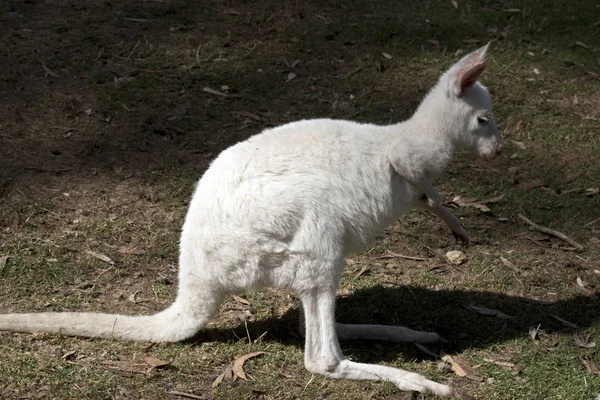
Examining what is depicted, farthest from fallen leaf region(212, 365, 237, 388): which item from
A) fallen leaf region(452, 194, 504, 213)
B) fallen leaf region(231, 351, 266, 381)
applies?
fallen leaf region(452, 194, 504, 213)

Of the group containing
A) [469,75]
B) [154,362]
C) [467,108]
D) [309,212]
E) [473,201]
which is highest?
[469,75]

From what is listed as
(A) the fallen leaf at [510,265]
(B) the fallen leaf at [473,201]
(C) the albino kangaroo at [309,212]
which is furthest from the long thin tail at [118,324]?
(B) the fallen leaf at [473,201]

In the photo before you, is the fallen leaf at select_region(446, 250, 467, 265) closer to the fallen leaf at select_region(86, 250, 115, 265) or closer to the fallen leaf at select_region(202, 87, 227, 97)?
the fallen leaf at select_region(86, 250, 115, 265)

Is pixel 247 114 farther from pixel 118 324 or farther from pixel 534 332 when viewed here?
pixel 534 332

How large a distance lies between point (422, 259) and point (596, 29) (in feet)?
11.3

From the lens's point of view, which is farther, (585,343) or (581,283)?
(581,283)

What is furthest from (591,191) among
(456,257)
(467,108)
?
(467,108)

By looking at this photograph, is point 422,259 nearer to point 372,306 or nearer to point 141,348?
point 372,306

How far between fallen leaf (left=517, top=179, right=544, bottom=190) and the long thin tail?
237 centimetres

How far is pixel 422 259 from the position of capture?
4.27m

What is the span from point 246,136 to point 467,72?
85.5 inches

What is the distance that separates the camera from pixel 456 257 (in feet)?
14.0

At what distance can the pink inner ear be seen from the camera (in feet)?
10.8

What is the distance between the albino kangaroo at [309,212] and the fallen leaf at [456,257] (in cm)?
81
